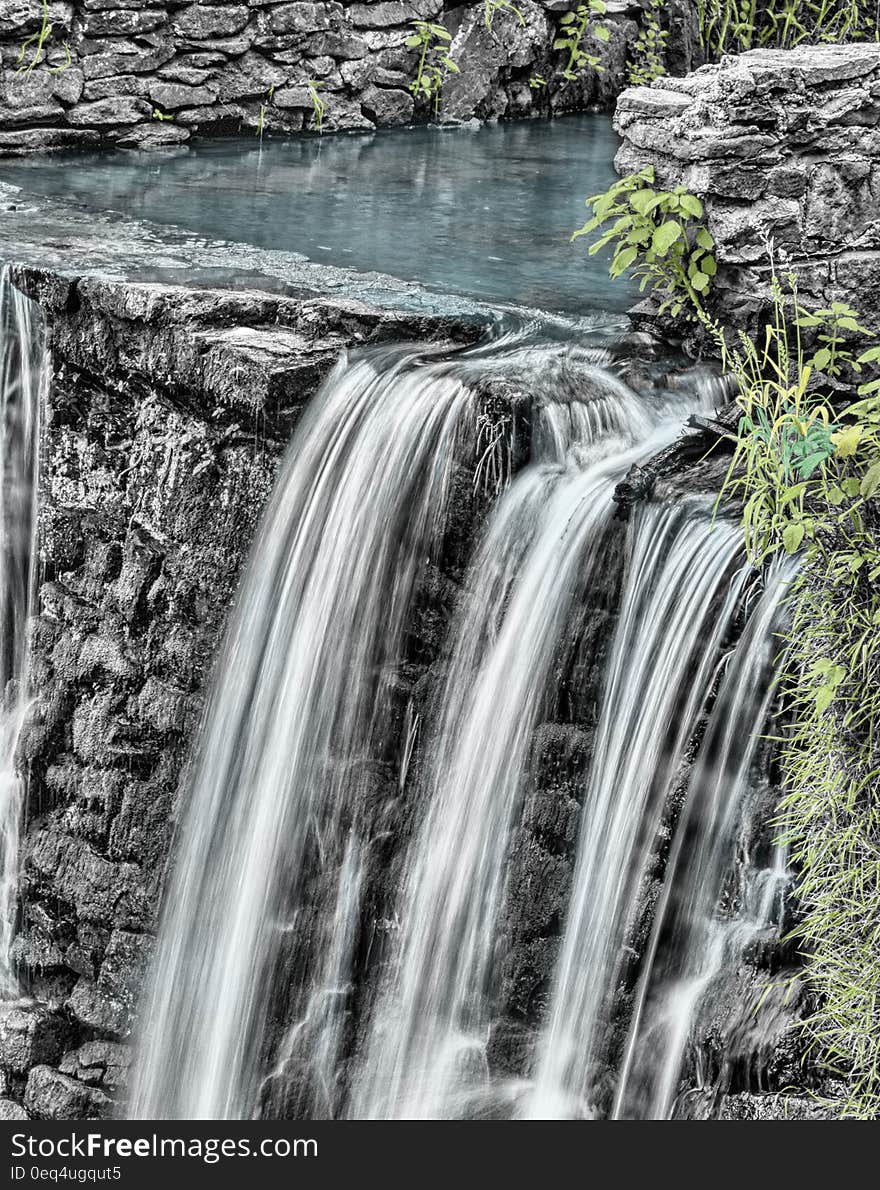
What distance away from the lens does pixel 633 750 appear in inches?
134

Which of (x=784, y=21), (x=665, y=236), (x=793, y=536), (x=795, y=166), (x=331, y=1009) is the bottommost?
(x=331, y=1009)

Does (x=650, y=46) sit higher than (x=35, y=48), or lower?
higher

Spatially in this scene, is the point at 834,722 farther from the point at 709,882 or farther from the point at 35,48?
the point at 35,48

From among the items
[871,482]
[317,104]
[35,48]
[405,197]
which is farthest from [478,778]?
[317,104]

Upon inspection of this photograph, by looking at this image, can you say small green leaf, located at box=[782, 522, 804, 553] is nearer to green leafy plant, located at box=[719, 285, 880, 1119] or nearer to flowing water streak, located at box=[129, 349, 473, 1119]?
green leafy plant, located at box=[719, 285, 880, 1119]

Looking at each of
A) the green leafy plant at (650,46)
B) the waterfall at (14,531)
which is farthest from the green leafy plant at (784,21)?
the waterfall at (14,531)

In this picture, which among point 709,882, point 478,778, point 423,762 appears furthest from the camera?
point 423,762

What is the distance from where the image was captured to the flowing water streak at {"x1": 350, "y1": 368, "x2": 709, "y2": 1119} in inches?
144

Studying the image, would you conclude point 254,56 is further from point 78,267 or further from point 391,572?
point 391,572

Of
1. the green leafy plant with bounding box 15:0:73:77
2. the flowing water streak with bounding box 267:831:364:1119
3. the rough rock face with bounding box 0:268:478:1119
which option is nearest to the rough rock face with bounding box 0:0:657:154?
the green leafy plant with bounding box 15:0:73:77

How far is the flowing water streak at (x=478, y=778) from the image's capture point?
12.0ft

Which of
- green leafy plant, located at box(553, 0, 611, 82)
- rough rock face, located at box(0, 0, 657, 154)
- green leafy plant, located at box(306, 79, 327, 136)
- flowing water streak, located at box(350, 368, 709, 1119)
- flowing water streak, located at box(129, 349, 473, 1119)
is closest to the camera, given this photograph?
flowing water streak, located at box(350, 368, 709, 1119)

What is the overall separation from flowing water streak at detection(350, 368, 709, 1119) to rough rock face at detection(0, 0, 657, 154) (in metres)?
4.48

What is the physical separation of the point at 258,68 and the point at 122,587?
4231mm
